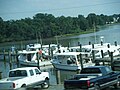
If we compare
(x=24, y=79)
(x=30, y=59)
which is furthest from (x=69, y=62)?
(x=24, y=79)

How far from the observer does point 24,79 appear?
22438 millimetres

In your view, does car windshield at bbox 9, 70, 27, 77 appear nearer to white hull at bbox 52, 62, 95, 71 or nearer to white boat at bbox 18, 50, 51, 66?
white hull at bbox 52, 62, 95, 71

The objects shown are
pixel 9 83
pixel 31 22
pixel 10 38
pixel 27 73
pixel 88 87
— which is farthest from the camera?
pixel 31 22

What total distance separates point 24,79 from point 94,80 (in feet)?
19.3

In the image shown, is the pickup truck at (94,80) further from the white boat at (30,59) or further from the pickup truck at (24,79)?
the white boat at (30,59)

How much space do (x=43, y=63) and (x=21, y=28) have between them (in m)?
108

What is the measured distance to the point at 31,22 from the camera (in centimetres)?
17925

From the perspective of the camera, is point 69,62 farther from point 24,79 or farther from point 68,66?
point 24,79

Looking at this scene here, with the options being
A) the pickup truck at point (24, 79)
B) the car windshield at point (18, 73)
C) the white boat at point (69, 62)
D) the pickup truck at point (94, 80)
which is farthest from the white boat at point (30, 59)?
the pickup truck at point (94, 80)

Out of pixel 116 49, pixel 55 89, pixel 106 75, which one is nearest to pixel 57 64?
pixel 116 49

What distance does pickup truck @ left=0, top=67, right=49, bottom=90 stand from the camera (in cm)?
2147

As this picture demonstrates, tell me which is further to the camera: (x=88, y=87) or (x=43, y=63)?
(x=43, y=63)

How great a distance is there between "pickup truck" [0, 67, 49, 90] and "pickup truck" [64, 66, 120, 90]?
4.20 metres

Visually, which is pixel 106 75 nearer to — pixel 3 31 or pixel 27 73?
pixel 27 73
